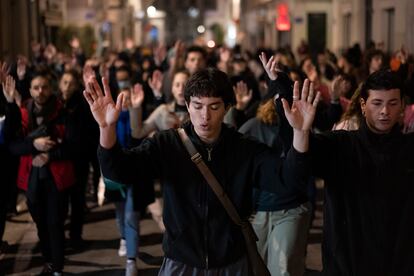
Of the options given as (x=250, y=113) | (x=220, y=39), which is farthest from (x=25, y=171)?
(x=220, y=39)

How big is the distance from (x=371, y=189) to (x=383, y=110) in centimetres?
40

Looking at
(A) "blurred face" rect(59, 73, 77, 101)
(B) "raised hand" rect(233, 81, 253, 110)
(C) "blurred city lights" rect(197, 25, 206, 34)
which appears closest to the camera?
(B) "raised hand" rect(233, 81, 253, 110)

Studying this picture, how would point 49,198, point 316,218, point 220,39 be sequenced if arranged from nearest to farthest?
point 49,198 → point 316,218 → point 220,39

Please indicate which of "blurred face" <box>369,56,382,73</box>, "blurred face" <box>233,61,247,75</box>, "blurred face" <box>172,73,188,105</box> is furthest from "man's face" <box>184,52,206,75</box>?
"blurred face" <box>233,61,247,75</box>

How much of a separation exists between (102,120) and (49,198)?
12.5ft

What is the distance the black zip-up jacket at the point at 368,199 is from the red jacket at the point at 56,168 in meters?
3.87

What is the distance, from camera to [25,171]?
7.82m

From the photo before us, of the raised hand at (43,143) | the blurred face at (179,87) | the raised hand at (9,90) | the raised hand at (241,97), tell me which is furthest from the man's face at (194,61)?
the raised hand at (9,90)

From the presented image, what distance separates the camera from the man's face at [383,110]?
13.8ft

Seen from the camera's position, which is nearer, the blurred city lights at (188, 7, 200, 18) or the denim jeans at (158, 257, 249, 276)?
the denim jeans at (158, 257, 249, 276)

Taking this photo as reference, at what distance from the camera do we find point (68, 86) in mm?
8984

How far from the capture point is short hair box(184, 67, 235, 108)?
4.22 meters

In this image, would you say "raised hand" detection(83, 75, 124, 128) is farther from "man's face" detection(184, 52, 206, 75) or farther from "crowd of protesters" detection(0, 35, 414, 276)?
"man's face" detection(184, 52, 206, 75)

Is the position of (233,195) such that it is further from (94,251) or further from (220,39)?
(220,39)
